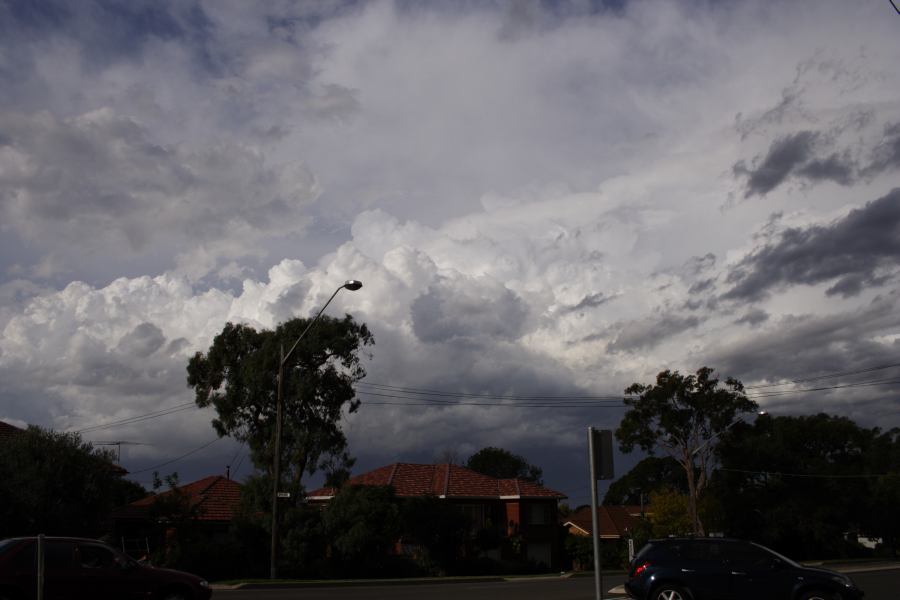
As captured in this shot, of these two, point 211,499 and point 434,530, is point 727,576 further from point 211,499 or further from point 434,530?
point 211,499

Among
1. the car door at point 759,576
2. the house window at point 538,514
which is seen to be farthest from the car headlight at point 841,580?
the house window at point 538,514

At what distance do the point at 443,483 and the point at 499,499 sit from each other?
3.88 m

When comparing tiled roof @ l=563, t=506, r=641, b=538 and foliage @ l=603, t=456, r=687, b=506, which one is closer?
tiled roof @ l=563, t=506, r=641, b=538

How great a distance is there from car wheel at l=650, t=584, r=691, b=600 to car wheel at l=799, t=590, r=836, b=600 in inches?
80.6

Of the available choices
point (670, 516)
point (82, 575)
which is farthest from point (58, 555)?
point (670, 516)

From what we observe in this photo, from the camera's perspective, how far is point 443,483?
55.0m

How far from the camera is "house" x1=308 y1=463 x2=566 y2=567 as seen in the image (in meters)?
53.5

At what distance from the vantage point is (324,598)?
2136cm

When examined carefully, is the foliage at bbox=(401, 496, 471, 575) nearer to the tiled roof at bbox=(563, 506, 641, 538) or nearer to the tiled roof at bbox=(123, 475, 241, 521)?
the tiled roof at bbox=(123, 475, 241, 521)

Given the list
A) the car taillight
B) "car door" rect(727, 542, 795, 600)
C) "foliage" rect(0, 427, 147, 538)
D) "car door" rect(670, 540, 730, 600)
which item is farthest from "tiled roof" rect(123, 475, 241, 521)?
"car door" rect(727, 542, 795, 600)

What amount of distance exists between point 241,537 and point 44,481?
10.2 m

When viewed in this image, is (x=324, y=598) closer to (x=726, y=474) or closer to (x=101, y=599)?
(x=101, y=599)

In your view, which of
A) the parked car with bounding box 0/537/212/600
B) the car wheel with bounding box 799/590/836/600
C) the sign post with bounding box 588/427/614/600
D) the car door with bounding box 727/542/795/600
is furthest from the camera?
the car door with bounding box 727/542/795/600

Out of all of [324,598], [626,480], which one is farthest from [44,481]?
[626,480]
